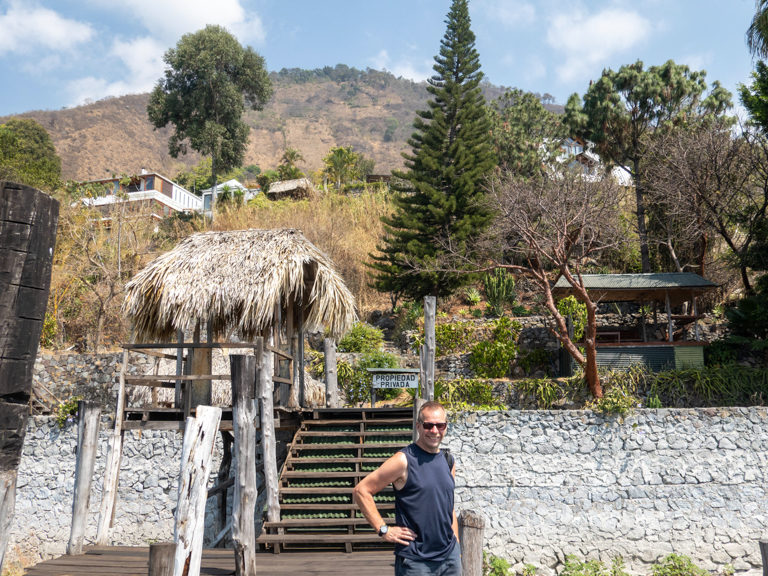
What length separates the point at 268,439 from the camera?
715 centimetres

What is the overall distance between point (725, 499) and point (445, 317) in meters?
8.36

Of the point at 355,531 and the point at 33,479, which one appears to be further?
the point at 33,479

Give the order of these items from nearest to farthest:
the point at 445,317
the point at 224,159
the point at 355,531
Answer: the point at 355,531 → the point at 445,317 → the point at 224,159

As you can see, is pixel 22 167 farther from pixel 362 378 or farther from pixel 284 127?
pixel 284 127

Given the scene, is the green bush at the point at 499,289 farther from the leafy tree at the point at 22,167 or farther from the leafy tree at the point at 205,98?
the leafy tree at the point at 205,98

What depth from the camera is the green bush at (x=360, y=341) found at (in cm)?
1516

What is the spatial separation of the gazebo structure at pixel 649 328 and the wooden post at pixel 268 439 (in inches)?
296

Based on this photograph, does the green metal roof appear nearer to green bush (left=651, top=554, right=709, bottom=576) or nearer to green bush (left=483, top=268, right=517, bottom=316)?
green bush (left=483, top=268, right=517, bottom=316)

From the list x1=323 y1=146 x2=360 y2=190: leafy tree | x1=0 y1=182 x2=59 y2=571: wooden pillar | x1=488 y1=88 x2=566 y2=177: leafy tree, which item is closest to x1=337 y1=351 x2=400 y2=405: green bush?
x1=488 y1=88 x2=566 y2=177: leafy tree

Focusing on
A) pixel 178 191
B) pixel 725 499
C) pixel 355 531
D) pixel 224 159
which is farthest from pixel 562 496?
pixel 178 191

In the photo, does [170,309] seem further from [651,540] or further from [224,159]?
[224,159]

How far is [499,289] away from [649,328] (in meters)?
3.79

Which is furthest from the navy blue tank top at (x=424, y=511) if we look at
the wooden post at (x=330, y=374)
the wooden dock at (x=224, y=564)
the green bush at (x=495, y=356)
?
the green bush at (x=495, y=356)

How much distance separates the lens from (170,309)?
26.4ft
